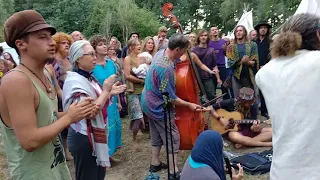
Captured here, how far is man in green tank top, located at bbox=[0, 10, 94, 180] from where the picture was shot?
163 centimetres

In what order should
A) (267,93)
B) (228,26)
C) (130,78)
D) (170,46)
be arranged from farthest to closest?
(228,26), (130,78), (170,46), (267,93)

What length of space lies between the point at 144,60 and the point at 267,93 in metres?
3.64

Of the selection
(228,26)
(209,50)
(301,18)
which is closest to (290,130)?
(301,18)

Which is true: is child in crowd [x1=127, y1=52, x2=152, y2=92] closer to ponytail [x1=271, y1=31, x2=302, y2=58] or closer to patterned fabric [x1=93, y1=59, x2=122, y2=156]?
patterned fabric [x1=93, y1=59, x2=122, y2=156]

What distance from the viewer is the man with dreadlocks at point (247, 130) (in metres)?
4.97

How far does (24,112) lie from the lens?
1.62 meters

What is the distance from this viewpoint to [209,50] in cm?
638

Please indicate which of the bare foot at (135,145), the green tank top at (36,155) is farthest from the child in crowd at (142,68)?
the green tank top at (36,155)

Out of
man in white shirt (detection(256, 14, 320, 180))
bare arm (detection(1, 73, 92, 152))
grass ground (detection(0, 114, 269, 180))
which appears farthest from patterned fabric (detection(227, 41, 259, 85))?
bare arm (detection(1, 73, 92, 152))

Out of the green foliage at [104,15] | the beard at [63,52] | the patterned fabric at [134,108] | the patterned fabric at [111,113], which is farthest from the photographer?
the green foliage at [104,15]

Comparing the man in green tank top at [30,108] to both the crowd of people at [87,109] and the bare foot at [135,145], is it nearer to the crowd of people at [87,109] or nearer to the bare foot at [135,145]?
the crowd of people at [87,109]

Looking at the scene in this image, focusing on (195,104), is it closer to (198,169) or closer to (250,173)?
(250,173)

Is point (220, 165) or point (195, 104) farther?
point (195, 104)

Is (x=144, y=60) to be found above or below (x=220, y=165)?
above
